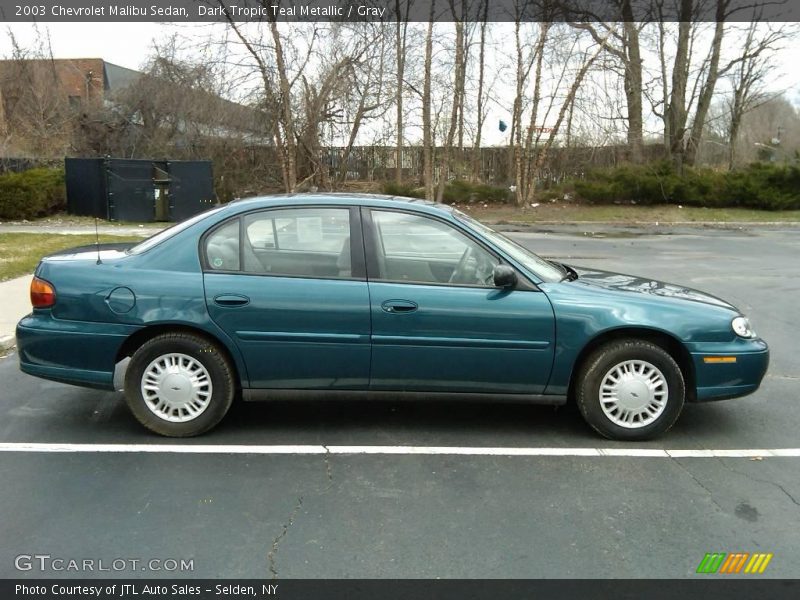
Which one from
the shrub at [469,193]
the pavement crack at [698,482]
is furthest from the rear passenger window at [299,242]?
the shrub at [469,193]

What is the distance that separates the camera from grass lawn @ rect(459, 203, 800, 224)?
80.7 ft

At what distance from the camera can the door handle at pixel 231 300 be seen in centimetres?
436

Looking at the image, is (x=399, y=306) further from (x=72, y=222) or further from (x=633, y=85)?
(x=633, y=85)

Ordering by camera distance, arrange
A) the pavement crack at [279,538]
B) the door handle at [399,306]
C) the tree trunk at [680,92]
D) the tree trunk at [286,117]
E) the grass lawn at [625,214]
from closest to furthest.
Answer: the pavement crack at [279,538]
the door handle at [399,306]
the tree trunk at [286,117]
the grass lawn at [625,214]
the tree trunk at [680,92]

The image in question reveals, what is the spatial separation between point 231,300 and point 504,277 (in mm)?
1741

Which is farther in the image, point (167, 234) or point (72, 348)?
point (167, 234)

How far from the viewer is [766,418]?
200 inches

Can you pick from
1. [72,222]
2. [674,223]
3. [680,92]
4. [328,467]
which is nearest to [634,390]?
[328,467]

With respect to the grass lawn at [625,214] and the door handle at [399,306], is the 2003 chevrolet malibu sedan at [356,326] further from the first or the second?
the grass lawn at [625,214]

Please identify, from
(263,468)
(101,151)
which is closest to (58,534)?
(263,468)

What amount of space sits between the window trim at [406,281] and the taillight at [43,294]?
206 cm

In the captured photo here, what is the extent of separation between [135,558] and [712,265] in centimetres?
1264

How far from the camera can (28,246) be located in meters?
13.1

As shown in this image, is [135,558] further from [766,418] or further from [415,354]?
[766,418]
